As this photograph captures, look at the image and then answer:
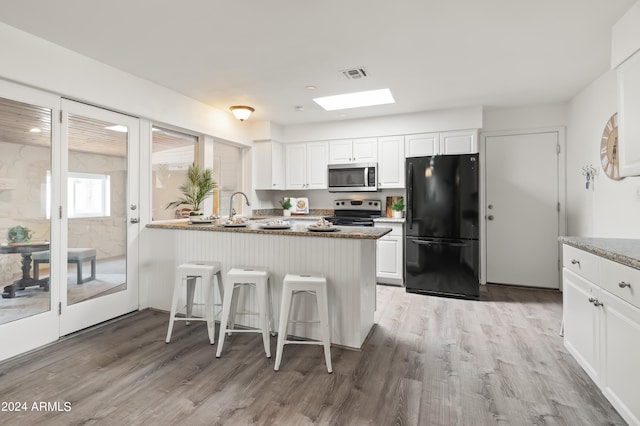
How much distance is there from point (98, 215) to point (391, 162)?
3654 mm

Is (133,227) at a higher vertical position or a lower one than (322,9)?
lower

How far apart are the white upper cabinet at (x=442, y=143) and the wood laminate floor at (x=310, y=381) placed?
2334 mm

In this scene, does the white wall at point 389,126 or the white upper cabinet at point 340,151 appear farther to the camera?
the white upper cabinet at point 340,151

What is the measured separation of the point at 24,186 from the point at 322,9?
256cm

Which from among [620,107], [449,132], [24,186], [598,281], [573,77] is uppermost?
[573,77]

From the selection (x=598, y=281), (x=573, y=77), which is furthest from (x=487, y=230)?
(x=598, y=281)

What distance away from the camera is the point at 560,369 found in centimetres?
225

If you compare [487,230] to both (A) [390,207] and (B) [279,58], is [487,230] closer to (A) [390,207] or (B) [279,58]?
(A) [390,207]

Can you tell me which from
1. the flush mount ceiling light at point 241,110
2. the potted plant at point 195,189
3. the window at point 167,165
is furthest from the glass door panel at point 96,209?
the flush mount ceiling light at point 241,110

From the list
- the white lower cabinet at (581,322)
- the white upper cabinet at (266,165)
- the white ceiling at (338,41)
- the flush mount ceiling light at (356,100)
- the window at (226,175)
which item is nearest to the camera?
the white lower cabinet at (581,322)

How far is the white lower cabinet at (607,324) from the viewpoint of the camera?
60.3 inches

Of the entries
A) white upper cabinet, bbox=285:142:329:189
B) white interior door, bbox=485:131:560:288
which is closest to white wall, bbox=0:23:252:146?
white upper cabinet, bbox=285:142:329:189

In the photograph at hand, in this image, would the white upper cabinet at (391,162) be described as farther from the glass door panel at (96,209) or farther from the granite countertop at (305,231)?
the glass door panel at (96,209)

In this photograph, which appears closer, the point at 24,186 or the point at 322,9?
the point at 322,9
